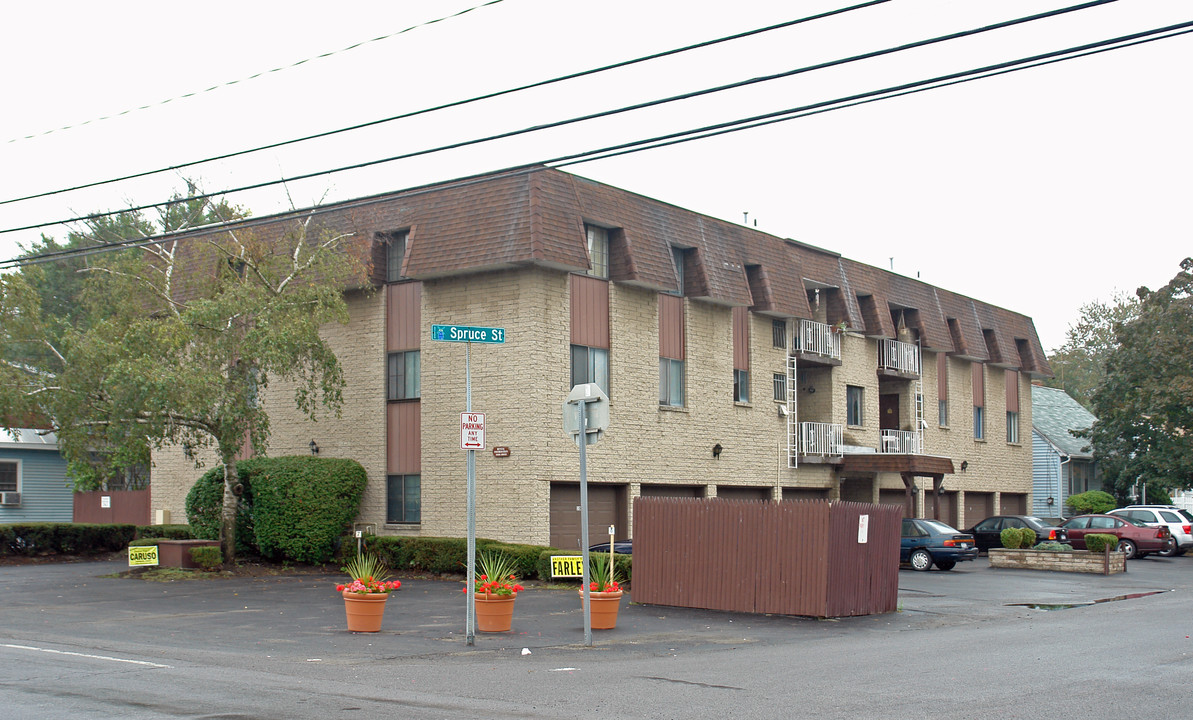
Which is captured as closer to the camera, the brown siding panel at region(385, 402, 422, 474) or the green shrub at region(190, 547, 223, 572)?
the green shrub at region(190, 547, 223, 572)

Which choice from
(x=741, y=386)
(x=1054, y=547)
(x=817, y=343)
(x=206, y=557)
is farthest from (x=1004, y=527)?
(x=206, y=557)

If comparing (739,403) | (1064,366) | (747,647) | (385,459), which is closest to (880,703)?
(747,647)

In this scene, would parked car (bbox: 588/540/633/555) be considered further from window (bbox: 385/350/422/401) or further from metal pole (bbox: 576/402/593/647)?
metal pole (bbox: 576/402/593/647)

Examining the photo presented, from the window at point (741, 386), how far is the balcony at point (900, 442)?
A: 813 centimetres

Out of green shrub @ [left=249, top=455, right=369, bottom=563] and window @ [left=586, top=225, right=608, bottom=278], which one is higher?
window @ [left=586, top=225, right=608, bottom=278]

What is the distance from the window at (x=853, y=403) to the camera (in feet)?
125

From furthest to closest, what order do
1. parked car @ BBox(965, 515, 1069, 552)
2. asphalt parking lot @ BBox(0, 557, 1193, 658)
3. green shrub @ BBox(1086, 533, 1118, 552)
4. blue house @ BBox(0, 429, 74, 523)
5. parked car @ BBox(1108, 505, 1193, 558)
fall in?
blue house @ BBox(0, 429, 74, 523) < parked car @ BBox(1108, 505, 1193, 558) < parked car @ BBox(965, 515, 1069, 552) < green shrub @ BBox(1086, 533, 1118, 552) < asphalt parking lot @ BBox(0, 557, 1193, 658)

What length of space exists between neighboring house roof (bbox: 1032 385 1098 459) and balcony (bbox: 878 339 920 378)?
52.8ft

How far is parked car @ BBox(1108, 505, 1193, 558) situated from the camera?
38281 mm

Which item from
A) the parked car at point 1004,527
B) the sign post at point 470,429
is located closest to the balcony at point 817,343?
the parked car at point 1004,527

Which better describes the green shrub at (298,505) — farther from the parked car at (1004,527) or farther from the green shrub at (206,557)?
the parked car at (1004,527)

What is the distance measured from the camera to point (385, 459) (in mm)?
28641

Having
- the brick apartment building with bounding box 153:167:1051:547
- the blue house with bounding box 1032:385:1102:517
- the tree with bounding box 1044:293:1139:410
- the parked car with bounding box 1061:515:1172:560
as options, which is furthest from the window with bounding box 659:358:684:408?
the tree with bounding box 1044:293:1139:410

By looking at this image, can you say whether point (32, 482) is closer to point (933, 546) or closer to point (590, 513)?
point (590, 513)
